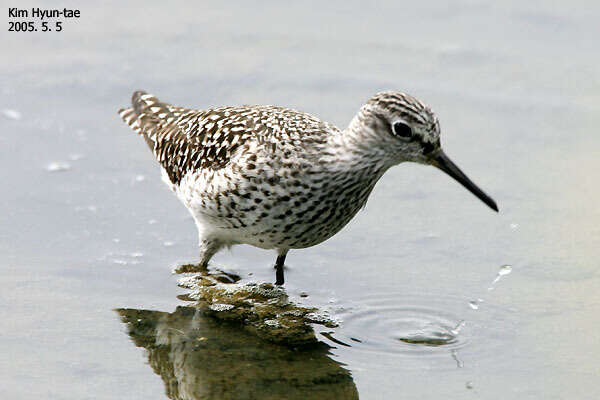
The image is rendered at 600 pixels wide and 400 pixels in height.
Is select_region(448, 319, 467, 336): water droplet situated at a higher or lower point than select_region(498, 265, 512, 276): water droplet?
lower

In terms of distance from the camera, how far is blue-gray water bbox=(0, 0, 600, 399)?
7516 mm

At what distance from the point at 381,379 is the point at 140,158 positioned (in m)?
4.13

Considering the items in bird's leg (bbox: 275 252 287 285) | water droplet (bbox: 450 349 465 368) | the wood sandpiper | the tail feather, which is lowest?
water droplet (bbox: 450 349 465 368)

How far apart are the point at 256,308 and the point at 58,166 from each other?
2.87 meters

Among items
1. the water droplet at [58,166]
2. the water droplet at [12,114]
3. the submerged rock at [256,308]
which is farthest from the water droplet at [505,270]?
the water droplet at [12,114]

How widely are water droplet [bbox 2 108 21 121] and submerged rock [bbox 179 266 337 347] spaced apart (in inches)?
123

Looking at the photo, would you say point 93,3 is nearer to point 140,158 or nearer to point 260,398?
point 140,158

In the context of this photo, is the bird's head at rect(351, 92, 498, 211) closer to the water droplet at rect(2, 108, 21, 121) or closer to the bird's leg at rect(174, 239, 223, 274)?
the bird's leg at rect(174, 239, 223, 274)

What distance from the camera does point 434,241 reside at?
9211mm

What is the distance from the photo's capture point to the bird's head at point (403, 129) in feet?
24.1

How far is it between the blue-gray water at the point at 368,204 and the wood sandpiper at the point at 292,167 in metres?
0.75

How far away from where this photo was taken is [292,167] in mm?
7715

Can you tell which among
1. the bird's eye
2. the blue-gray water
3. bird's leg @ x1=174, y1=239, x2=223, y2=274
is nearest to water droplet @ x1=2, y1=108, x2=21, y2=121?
the blue-gray water

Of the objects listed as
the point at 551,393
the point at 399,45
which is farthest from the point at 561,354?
the point at 399,45
